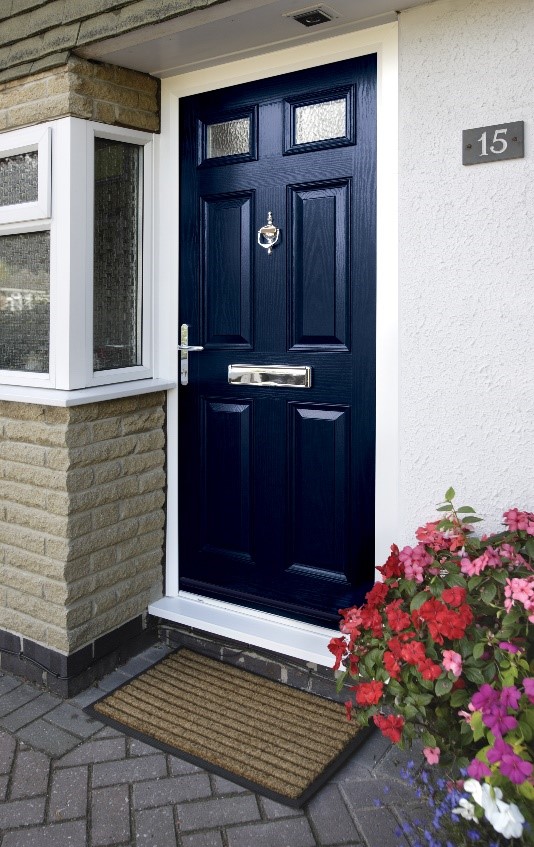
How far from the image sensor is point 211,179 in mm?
3186

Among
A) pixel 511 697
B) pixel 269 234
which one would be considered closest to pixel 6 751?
pixel 511 697

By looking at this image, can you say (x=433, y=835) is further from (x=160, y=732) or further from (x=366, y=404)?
(x=366, y=404)

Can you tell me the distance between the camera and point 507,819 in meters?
1.70

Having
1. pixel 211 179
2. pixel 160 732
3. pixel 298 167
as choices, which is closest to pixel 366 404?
pixel 298 167

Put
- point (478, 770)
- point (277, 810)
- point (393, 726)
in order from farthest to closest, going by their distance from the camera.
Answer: point (277, 810)
point (393, 726)
point (478, 770)

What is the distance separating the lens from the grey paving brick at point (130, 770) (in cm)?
247

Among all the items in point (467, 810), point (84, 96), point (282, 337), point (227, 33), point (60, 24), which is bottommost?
point (467, 810)

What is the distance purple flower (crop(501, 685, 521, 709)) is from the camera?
1868 mm

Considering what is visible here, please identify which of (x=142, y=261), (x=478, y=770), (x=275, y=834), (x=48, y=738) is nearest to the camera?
(x=478, y=770)

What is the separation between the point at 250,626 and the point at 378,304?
4.41ft

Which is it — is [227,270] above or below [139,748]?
above

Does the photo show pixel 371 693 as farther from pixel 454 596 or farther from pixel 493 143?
pixel 493 143

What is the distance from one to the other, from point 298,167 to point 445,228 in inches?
27.7

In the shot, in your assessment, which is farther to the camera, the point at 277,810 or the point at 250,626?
the point at 250,626
